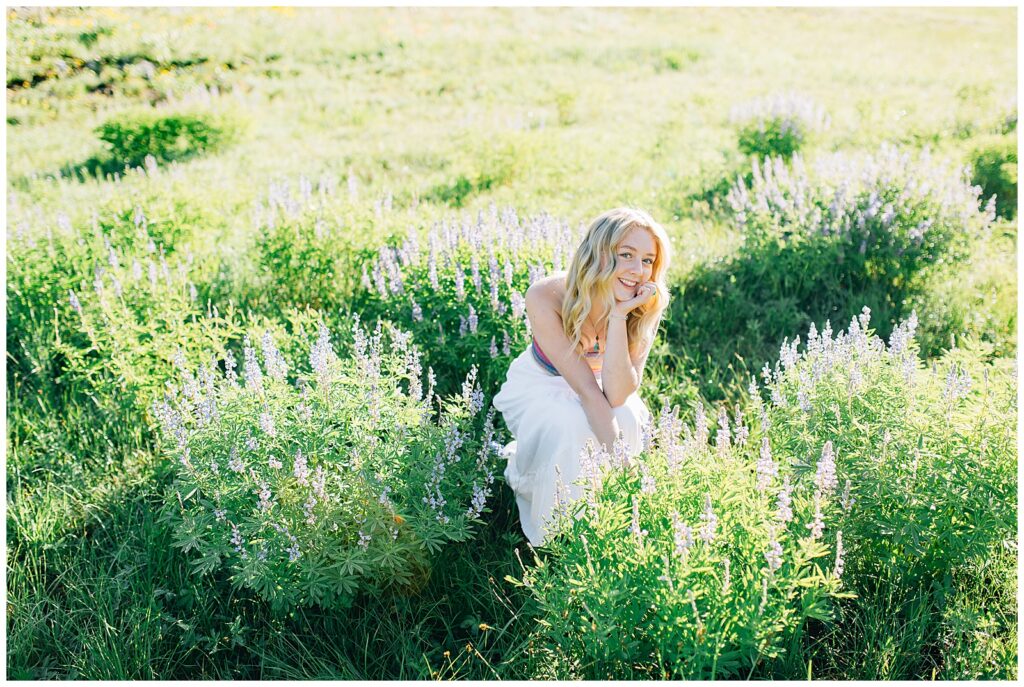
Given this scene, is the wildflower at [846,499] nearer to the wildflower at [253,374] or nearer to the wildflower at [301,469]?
the wildflower at [301,469]

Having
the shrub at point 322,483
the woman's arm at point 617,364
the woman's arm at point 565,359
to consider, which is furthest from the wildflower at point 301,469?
the woman's arm at point 617,364

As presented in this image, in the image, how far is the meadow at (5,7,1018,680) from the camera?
3.11 m

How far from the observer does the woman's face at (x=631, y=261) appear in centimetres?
382

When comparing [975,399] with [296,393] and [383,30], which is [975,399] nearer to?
[296,393]

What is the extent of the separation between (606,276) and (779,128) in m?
6.18

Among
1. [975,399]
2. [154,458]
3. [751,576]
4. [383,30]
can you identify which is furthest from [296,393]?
[383,30]

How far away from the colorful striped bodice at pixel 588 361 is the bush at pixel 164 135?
26.1 ft

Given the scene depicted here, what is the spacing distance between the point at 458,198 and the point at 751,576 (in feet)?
20.6

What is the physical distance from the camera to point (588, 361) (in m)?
4.11

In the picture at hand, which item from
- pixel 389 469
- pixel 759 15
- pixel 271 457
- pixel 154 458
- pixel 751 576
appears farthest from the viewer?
pixel 759 15

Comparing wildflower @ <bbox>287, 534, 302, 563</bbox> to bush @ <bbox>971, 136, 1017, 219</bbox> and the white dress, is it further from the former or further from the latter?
bush @ <bbox>971, 136, 1017, 219</bbox>

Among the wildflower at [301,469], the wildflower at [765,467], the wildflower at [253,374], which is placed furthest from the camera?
the wildflower at [253,374]

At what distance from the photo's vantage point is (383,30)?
54.1 ft

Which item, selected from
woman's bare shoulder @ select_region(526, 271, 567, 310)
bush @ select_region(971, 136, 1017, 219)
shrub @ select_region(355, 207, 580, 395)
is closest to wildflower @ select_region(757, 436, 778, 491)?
woman's bare shoulder @ select_region(526, 271, 567, 310)
